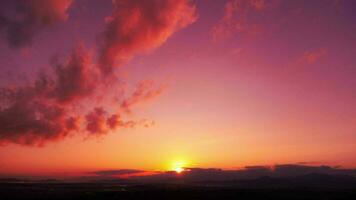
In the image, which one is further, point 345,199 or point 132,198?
point 132,198

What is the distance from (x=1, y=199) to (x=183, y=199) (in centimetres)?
4092

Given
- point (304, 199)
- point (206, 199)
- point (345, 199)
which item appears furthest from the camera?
point (304, 199)

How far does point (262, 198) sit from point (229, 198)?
27.2 ft

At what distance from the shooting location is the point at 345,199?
2822 inches

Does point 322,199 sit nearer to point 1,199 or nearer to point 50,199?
point 50,199

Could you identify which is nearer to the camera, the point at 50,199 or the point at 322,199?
the point at 50,199

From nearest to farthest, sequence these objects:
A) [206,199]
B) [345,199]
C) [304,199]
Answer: [345,199]
[206,199]
[304,199]

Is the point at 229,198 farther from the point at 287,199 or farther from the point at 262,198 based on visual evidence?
the point at 287,199

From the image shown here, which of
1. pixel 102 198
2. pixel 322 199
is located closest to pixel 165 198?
pixel 102 198

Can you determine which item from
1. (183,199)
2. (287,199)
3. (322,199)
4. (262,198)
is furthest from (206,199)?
(322,199)

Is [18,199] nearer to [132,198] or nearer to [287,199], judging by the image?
[132,198]

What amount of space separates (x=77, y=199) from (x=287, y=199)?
163 feet

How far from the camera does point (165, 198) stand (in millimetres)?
77250

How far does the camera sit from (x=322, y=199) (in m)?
81.8
